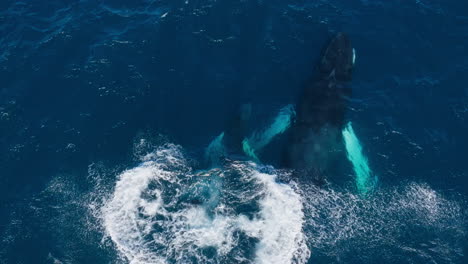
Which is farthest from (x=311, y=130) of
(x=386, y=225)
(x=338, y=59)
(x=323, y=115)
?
(x=386, y=225)

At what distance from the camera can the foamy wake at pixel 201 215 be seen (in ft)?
109

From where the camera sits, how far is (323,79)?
43.2 meters

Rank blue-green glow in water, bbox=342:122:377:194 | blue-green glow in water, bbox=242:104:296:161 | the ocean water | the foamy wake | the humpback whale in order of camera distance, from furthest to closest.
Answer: blue-green glow in water, bbox=242:104:296:161 < the humpback whale < blue-green glow in water, bbox=342:122:377:194 < the ocean water < the foamy wake

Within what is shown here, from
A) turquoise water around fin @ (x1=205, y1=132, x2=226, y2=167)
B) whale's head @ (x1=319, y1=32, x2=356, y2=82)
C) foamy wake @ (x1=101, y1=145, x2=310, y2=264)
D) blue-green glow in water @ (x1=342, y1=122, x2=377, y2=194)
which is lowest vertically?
foamy wake @ (x1=101, y1=145, x2=310, y2=264)

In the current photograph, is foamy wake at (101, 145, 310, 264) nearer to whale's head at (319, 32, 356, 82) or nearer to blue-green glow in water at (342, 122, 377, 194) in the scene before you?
blue-green glow in water at (342, 122, 377, 194)

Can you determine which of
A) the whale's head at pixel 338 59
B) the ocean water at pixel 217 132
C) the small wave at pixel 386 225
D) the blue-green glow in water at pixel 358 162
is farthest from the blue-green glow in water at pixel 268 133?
the small wave at pixel 386 225

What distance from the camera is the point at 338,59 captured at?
144 ft

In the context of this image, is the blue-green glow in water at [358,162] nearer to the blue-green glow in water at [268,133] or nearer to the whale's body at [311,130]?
the whale's body at [311,130]

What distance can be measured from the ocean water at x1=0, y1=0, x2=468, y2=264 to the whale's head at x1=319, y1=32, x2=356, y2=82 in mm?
1801

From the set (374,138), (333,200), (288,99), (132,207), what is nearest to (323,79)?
(288,99)

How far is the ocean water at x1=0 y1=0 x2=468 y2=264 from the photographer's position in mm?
34219

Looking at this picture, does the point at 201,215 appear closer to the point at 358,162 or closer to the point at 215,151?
the point at 215,151

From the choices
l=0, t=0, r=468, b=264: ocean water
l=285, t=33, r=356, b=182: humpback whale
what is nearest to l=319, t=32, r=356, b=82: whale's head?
l=285, t=33, r=356, b=182: humpback whale

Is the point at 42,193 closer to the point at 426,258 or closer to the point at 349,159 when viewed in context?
the point at 349,159
